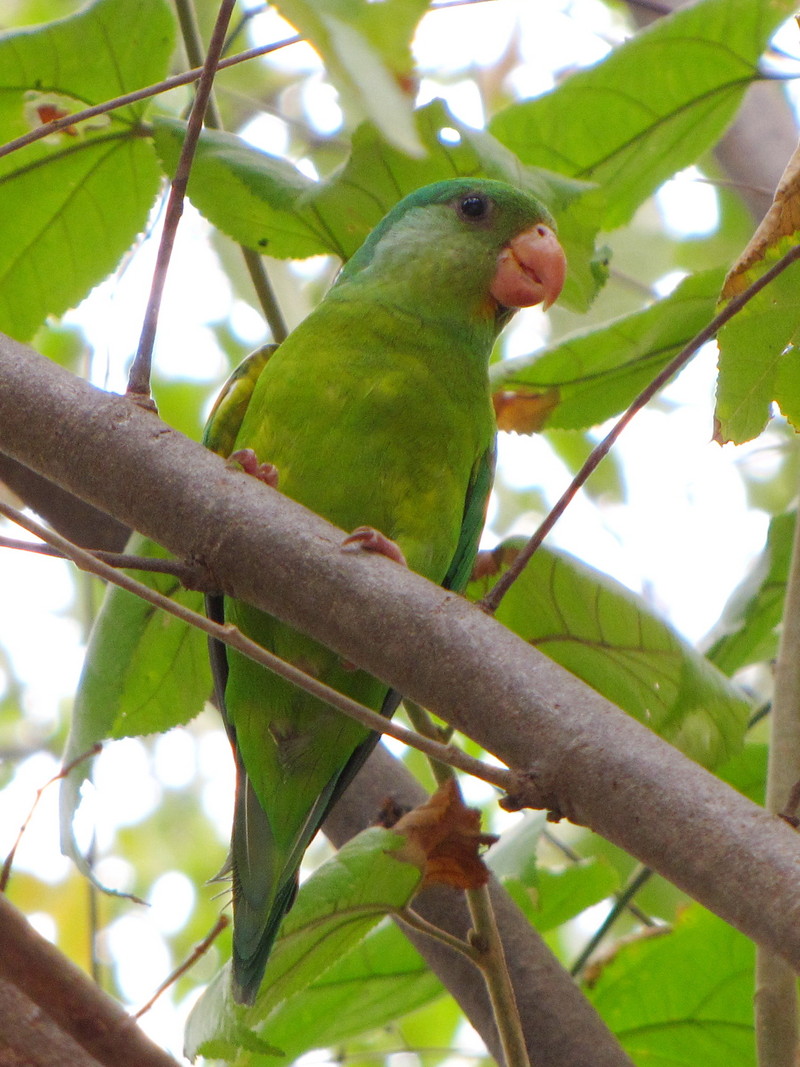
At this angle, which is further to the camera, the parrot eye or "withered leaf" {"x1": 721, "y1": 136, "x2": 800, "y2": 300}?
the parrot eye

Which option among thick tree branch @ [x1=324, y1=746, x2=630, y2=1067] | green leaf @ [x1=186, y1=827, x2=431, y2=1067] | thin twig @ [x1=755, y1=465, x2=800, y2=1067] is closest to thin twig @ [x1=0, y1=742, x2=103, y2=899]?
green leaf @ [x1=186, y1=827, x2=431, y2=1067]

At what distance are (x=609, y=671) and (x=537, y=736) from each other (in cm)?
96

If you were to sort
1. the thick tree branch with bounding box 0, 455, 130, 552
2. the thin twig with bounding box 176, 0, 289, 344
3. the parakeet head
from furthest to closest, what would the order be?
the parakeet head → the thick tree branch with bounding box 0, 455, 130, 552 → the thin twig with bounding box 176, 0, 289, 344

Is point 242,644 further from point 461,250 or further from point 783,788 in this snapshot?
point 461,250

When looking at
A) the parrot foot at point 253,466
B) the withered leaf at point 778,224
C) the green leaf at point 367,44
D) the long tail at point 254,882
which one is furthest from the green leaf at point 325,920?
the green leaf at point 367,44

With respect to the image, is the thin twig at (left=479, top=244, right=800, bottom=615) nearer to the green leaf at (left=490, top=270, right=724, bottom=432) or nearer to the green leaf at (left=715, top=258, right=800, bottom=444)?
the green leaf at (left=715, top=258, right=800, bottom=444)

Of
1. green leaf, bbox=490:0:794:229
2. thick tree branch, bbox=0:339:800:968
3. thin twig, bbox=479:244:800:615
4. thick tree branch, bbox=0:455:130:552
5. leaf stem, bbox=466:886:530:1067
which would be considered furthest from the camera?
thick tree branch, bbox=0:455:130:552

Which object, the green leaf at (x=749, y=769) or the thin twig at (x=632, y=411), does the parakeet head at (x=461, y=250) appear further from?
the thin twig at (x=632, y=411)

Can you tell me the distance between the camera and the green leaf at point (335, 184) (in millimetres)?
1947

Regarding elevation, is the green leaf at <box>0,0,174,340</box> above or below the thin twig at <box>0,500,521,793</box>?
above

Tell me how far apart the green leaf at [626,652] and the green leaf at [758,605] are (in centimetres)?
37

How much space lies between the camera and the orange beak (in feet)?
7.88

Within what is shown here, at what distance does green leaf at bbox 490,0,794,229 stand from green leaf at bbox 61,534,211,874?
109 cm

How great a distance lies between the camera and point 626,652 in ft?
6.72
